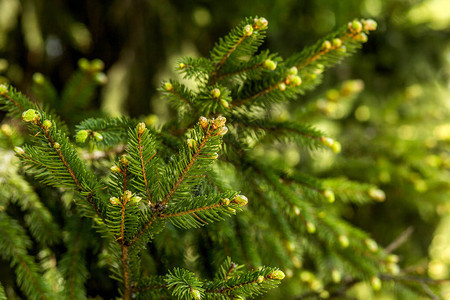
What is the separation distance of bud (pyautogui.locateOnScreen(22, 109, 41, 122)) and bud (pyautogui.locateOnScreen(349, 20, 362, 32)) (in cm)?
85

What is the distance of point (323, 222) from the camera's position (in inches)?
48.5

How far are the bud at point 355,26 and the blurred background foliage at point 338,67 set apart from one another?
106cm

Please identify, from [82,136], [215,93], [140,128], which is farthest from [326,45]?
[82,136]

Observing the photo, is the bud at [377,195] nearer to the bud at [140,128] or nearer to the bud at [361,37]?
the bud at [361,37]

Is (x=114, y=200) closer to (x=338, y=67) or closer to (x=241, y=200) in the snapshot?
(x=241, y=200)

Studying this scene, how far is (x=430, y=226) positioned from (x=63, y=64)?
3336 mm

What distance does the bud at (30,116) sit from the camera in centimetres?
67

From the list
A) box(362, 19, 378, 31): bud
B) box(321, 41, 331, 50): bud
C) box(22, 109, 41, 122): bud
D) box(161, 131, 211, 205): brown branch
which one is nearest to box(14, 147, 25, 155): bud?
box(22, 109, 41, 122): bud

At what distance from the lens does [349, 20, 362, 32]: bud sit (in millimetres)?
910

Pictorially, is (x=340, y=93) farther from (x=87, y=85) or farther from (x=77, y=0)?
(x=77, y=0)

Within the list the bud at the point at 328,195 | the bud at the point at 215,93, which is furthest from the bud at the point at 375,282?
the bud at the point at 215,93

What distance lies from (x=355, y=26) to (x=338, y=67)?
6.29 ft

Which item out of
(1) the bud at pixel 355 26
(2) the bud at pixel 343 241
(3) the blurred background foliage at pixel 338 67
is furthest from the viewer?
(3) the blurred background foliage at pixel 338 67

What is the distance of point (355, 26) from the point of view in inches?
36.1
